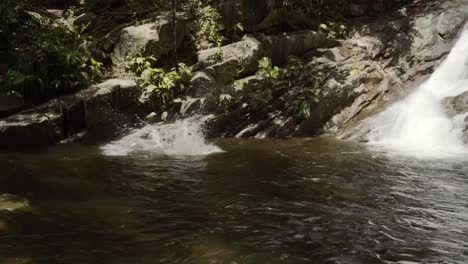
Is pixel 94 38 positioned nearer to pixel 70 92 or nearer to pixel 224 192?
pixel 70 92

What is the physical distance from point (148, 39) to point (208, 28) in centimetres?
258

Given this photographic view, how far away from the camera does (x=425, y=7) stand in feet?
66.2

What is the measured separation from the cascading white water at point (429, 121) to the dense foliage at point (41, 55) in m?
8.91

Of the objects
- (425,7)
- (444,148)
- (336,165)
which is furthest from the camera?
(425,7)

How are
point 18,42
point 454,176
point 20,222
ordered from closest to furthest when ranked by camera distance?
A: point 20,222 < point 454,176 < point 18,42

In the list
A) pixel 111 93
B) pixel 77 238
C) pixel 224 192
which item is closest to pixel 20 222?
pixel 77 238

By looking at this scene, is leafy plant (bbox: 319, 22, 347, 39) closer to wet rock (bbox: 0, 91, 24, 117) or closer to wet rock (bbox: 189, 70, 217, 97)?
wet rock (bbox: 189, 70, 217, 97)

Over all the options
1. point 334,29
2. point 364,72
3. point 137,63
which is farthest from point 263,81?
point 334,29

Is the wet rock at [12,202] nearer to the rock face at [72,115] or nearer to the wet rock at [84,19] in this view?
the rock face at [72,115]

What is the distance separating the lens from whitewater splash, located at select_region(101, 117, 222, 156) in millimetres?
11830

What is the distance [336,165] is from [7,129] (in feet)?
27.0

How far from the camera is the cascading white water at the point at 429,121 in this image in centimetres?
1284

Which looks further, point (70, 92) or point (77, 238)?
point (70, 92)

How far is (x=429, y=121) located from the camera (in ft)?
46.5
